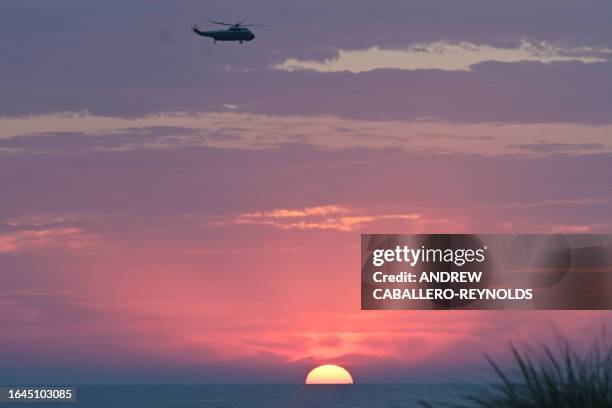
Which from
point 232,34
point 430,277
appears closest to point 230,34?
point 232,34

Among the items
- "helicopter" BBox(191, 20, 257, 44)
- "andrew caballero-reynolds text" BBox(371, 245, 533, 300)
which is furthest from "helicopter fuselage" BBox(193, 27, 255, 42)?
"andrew caballero-reynolds text" BBox(371, 245, 533, 300)

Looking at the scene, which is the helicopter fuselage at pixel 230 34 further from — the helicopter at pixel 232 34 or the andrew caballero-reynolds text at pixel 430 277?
the andrew caballero-reynolds text at pixel 430 277

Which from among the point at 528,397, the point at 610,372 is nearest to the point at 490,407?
the point at 528,397

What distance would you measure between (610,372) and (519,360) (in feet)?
4.93

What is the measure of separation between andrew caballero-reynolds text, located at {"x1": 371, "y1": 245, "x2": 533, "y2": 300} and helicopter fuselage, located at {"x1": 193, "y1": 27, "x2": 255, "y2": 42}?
185ft

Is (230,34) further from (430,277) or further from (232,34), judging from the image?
(430,277)

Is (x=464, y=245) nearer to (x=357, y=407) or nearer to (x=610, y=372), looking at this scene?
(x=610, y=372)

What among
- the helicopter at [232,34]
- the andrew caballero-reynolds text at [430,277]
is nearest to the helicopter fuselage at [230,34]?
the helicopter at [232,34]

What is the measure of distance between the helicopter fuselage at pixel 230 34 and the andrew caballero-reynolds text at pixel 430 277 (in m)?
56.4

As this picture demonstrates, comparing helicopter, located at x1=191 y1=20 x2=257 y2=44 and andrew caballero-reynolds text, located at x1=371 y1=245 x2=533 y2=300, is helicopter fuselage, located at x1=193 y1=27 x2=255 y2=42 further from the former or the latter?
andrew caballero-reynolds text, located at x1=371 y1=245 x2=533 y2=300

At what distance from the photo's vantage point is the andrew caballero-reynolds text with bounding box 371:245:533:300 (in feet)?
127

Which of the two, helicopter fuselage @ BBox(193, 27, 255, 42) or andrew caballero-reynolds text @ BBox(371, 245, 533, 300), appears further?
helicopter fuselage @ BBox(193, 27, 255, 42)

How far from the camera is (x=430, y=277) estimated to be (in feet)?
Result: 127

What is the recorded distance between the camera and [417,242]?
3944 centimetres
